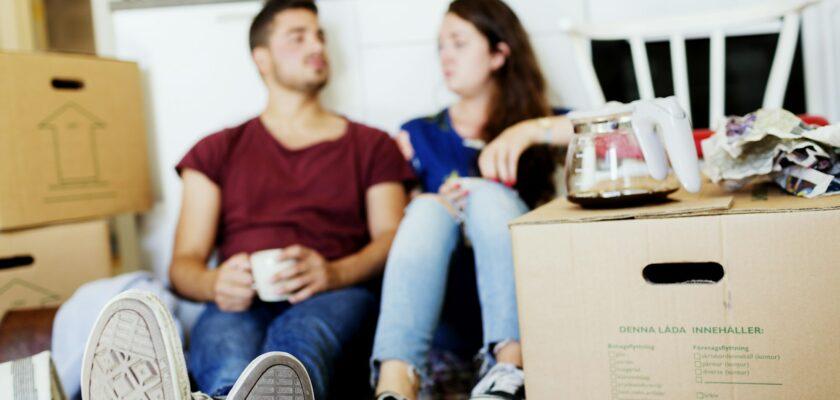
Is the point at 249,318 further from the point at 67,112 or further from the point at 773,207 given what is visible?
the point at 773,207

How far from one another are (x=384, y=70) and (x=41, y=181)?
2.71ft

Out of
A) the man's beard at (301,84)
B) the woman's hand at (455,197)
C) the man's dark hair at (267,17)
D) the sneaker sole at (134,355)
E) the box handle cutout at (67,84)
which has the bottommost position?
the sneaker sole at (134,355)

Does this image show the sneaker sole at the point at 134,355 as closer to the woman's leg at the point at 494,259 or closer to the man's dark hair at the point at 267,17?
the woman's leg at the point at 494,259

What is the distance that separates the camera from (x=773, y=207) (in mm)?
717

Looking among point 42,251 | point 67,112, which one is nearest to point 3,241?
point 42,251

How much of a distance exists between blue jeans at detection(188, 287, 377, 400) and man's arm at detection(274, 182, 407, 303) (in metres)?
0.03

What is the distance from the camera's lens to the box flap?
2.34ft

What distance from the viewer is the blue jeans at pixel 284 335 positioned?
3.31 feet

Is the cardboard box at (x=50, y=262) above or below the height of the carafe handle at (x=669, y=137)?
below

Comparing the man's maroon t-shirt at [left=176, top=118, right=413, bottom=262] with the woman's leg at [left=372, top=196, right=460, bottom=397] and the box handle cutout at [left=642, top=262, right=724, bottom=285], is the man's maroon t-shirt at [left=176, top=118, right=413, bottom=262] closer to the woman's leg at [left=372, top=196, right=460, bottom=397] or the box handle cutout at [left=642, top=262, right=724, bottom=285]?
the woman's leg at [left=372, top=196, right=460, bottom=397]

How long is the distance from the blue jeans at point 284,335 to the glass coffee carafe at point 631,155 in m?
0.44

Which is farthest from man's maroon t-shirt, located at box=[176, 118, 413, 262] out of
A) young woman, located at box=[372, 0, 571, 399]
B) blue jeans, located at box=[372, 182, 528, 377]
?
blue jeans, located at box=[372, 182, 528, 377]

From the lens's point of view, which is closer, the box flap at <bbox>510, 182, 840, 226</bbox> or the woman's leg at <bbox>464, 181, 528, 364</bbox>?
the box flap at <bbox>510, 182, 840, 226</bbox>

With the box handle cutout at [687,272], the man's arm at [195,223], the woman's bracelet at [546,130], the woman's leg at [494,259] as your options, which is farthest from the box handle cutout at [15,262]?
the box handle cutout at [687,272]
